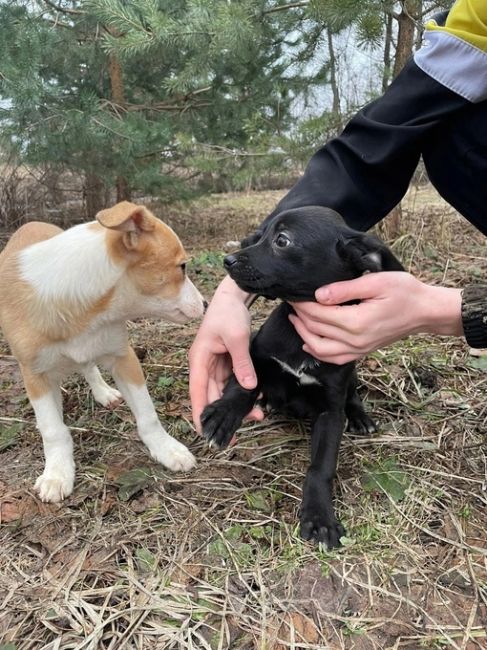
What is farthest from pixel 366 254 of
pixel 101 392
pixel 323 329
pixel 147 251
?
pixel 101 392

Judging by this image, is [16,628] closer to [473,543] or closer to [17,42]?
[473,543]

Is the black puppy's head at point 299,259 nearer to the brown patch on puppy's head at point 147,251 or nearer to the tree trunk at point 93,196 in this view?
the brown patch on puppy's head at point 147,251

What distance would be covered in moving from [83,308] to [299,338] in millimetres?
877

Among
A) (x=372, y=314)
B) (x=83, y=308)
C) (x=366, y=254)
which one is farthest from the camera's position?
(x=83, y=308)

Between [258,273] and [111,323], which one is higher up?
[258,273]

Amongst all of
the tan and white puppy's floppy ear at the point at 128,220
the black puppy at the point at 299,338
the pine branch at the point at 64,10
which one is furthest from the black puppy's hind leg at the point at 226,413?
the pine branch at the point at 64,10

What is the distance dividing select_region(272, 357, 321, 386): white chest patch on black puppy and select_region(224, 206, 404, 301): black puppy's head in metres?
0.27

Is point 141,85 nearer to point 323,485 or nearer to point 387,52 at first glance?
point 387,52

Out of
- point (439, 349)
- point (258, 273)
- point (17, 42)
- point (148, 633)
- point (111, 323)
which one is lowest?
point (439, 349)

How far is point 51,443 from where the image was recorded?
2203mm

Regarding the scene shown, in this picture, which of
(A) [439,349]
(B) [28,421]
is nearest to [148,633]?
(B) [28,421]

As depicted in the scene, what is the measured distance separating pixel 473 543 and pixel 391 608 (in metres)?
0.40

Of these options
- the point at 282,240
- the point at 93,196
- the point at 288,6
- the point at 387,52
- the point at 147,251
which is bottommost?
the point at 93,196

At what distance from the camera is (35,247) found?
242 centimetres
